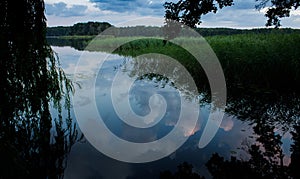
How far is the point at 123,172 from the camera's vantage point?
163 inches

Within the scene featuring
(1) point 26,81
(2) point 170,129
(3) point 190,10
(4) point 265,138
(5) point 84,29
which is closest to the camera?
(1) point 26,81

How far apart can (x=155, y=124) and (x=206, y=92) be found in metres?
3.68

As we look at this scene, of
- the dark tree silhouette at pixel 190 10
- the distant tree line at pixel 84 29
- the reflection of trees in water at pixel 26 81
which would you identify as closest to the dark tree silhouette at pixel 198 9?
the dark tree silhouette at pixel 190 10

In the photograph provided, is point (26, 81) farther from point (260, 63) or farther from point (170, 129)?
point (260, 63)

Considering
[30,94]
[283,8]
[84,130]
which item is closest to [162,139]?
[84,130]

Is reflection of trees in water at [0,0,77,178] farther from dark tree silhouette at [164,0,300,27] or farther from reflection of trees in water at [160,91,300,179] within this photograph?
dark tree silhouette at [164,0,300,27]

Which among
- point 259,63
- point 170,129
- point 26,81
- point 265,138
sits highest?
point 26,81

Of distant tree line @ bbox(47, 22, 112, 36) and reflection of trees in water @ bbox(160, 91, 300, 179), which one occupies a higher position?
distant tree line @ bbox(47, 22, 112, 36)

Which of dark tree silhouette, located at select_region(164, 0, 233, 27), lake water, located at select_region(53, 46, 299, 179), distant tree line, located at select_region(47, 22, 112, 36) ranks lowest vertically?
lake water, located at select_region(53, 46, 299, 179)

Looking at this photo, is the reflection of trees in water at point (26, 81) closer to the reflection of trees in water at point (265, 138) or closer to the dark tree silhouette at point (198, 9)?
the reflection of trees in water at point (265, 138)

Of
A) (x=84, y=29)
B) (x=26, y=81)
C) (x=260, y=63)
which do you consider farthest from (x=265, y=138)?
(x=84, y=29)

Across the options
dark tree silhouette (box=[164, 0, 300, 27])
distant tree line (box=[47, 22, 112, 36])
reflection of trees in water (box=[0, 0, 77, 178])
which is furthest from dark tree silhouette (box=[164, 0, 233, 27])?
distant tree line (box=[47, 22, 112, 36])

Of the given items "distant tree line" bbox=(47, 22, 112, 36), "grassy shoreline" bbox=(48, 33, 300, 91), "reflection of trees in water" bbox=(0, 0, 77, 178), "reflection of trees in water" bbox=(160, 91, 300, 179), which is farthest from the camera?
"distant tree line" bbox=(47, 22, 112, 36)

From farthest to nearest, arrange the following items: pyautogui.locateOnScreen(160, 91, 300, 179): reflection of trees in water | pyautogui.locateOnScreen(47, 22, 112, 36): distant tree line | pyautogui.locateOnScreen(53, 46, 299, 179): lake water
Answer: pyautogui.locateOnScreen(47, 22, 112, 36): distant tree line → pyautogui.locateOnScreen(53, 46, 299, 179): lake water → pyautogui.locateOnScreen(160, 91, 300, 179): reflection of trees in water
